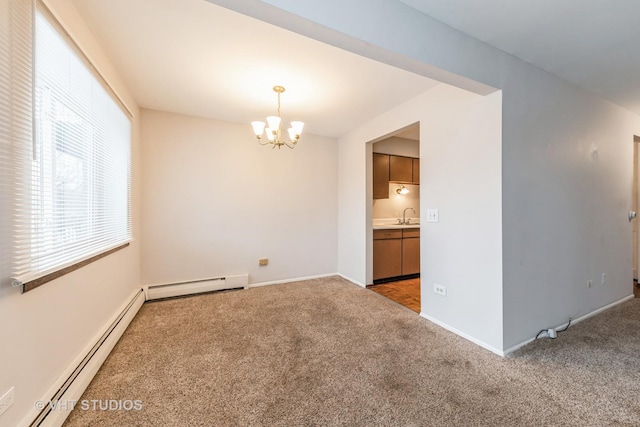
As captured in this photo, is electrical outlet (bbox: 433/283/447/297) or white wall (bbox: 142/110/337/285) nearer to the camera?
electrical outlet (bbox: 433/283/447/297)

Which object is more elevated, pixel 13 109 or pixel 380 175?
pixel 380 175

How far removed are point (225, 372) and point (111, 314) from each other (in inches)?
53.7

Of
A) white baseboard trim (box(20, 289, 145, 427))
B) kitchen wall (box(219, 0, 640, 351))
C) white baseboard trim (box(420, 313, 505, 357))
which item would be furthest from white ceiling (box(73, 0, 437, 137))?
white baseboard trim (box(420, 313, 505, 357))

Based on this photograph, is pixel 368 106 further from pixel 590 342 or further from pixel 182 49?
pixel 590 342

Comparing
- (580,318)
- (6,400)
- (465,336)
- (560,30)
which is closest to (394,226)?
(465,336)

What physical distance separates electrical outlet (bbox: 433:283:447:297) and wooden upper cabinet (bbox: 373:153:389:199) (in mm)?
2028

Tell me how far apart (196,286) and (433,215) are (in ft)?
10.7

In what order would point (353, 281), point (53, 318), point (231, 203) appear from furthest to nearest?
point (353, 281)
point (231, 203)
point (53, 318)

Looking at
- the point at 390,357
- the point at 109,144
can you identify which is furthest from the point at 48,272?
the point at 390,357

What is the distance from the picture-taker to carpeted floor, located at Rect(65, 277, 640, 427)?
4.66 ft

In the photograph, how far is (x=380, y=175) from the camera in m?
4.34

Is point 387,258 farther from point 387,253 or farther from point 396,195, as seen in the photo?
point 396,195

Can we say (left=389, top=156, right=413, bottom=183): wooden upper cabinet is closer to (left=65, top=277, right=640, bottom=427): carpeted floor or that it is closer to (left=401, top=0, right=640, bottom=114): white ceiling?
(left=401, top=0, right=640, bottom=114): white ceiling

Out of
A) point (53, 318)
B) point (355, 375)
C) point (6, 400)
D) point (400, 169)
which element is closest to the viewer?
point (6, 400)
